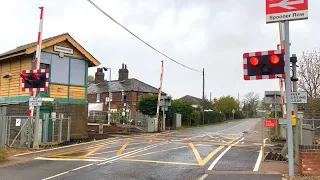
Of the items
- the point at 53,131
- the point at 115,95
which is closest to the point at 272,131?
the point at 53,131

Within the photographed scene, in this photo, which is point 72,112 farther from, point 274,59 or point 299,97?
point 299,97

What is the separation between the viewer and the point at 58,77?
2139 centimetres

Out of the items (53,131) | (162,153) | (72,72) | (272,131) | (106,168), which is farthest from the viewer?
(272,131)

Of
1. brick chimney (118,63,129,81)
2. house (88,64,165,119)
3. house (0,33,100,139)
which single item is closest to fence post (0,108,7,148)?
house (0,33,100,139)

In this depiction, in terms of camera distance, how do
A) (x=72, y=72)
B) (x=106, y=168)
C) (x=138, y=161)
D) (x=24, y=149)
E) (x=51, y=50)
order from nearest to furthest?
(x=106, y=168)
(x=138, y=161)
(x=24, y=149)
(x=51, y=50)
(x=72, y=72)

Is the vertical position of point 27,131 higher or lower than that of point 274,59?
lower

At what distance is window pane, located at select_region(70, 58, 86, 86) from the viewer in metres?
22.3

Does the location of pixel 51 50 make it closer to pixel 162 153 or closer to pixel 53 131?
pixel 53 131

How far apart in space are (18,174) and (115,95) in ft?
142

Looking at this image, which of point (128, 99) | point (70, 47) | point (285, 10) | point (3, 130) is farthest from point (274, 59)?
point (128, 99)

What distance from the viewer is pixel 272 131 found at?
969 inches

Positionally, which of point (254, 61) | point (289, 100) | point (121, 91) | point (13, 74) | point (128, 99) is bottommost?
point (289, 100)

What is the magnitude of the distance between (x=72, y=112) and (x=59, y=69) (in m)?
2.83

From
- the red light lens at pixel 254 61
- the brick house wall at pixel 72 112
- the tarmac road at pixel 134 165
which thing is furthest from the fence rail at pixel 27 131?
the red light lens at pixel 254 61
